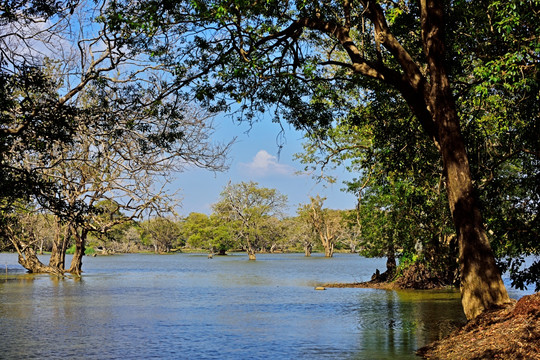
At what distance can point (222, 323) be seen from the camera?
19188 millimetres

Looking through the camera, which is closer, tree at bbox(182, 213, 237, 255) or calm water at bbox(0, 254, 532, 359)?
calm water at bbox(0, 254, 532, 359)

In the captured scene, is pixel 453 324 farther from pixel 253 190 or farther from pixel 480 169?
pixel 253 190

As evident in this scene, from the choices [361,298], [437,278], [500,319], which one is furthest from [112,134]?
[437,278]

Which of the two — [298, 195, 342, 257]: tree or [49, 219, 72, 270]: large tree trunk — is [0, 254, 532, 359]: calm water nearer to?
[49, 219, 72, 270]: large tree trunk

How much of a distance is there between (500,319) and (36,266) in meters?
39.2

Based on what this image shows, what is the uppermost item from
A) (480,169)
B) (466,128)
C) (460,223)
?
(466,128)

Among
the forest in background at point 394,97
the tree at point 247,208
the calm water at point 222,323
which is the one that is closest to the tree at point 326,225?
the tree at point 247,208

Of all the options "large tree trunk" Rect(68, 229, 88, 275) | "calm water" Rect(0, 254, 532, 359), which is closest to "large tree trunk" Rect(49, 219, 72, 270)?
"large tree trunk" Rect(68, 229, 88, 275)

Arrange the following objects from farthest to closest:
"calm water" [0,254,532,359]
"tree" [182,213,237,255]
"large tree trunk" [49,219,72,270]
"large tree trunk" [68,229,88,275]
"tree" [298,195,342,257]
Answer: "tree" [182,213,237,255] → "tree" [298,195,342,257] → "large tree trunk" [68,229,88,275] → "large tree trunk" [49,219,72,270] → "calm water" [0,254,532,359]

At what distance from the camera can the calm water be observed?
46.6 feet

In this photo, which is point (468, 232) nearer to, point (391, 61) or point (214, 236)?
point (391, 61)

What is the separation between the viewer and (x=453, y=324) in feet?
58.1

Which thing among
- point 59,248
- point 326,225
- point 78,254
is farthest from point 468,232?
point 326,225

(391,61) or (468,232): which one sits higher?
(391,61)
